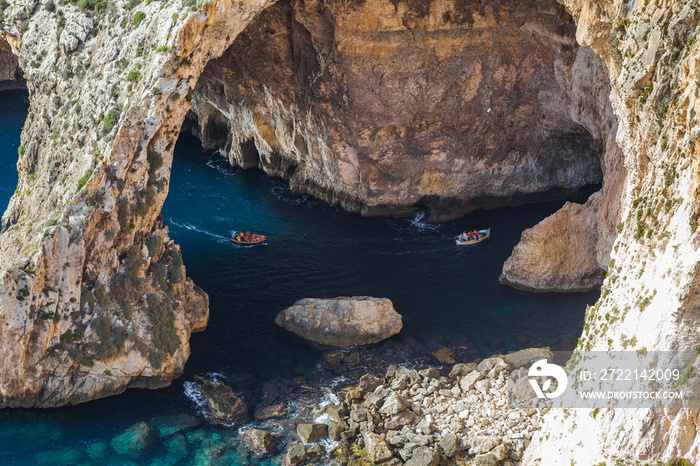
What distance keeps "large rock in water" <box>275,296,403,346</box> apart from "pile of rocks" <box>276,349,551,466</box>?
334 centimetres

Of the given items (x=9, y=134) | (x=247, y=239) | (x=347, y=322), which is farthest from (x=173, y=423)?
(x=9, y=134)

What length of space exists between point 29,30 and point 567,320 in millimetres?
34588

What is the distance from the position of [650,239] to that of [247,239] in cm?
2800

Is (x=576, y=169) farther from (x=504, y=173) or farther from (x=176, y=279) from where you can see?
(x=176, y=279)

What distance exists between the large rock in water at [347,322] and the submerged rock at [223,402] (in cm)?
566

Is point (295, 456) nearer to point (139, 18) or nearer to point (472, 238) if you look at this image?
point (472, 238)

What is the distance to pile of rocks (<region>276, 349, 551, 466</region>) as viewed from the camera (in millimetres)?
28312

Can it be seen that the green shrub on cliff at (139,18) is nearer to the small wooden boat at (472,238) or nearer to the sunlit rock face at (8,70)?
the small wooden boat at (472,238)

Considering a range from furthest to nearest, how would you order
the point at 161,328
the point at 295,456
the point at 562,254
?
1. the point at 562,254
2. the point at 161,328
3. the point at 295,456

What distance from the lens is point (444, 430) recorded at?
2970cm

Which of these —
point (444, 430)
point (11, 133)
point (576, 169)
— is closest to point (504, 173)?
point (576, 169)

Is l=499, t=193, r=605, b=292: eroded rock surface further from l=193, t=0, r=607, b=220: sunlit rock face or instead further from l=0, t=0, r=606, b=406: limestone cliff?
l=0, t=0, r=606, b=406: limestone cliff

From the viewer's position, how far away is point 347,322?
36781 millimetres

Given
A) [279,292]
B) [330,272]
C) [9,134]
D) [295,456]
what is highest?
[9,134]
